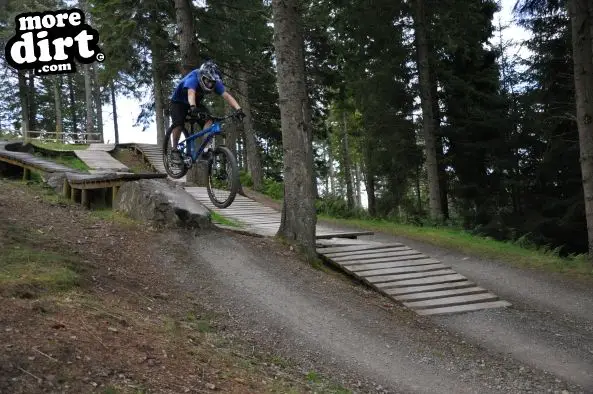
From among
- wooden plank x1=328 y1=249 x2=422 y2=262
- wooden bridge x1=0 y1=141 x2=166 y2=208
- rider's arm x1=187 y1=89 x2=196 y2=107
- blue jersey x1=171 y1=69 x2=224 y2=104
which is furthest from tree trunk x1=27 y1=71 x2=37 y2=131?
wooden plank x1=328 y1=249 x2=422 y2=262

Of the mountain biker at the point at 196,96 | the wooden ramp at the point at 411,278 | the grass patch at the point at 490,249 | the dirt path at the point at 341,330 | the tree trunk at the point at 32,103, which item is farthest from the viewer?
the tree trunk at the point at 32,103

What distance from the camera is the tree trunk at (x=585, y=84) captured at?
34.1 ft

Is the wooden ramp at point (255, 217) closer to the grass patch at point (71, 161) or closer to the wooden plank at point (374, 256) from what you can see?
the wooden plank at point (374, 256)

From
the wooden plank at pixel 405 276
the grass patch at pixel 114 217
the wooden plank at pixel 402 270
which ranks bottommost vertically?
the wooden plank at pixel 405 276

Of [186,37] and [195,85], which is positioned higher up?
[186,37]

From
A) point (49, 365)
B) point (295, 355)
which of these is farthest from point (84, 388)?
point (295, 355)

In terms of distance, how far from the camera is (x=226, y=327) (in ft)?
18.7

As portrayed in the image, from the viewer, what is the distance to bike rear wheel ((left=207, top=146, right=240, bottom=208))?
8859 millimetres

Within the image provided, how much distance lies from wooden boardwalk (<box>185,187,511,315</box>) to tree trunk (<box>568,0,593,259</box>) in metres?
3.81

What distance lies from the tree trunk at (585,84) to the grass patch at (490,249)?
78 centimetres

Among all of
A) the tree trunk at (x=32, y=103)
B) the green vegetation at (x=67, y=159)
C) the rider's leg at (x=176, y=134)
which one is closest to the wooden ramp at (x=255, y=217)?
the rider's leg at (x=176, y=134)

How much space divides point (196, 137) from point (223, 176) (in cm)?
93

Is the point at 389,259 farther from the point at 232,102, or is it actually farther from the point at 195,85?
the point at 195,85

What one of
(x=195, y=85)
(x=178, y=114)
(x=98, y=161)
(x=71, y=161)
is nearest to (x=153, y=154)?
(x=98, y=161)
